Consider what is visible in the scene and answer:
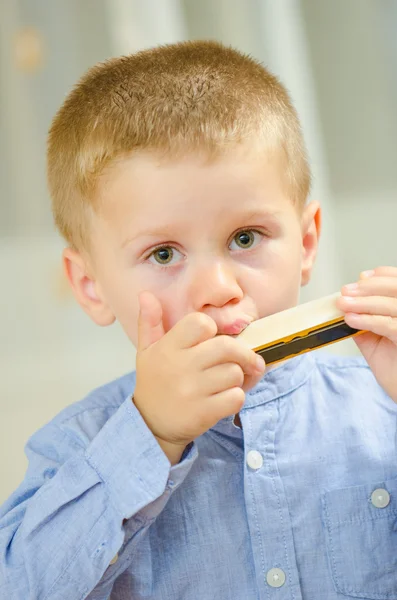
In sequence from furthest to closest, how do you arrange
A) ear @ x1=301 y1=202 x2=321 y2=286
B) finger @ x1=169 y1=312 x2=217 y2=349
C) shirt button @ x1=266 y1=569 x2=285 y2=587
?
ear @ x1=301 y1=202 x2=321 y2=286 → shirt button @ x1=266 y1=569 x2=285 y2=587 → finger @ x1=169 y1=312 x2=217 y2=349

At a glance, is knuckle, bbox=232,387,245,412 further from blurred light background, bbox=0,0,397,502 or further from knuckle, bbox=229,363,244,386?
blurred light background, bbox=0,0,397,502

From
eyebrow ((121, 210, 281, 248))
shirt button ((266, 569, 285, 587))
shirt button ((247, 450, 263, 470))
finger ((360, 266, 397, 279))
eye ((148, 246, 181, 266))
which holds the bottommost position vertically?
shirt button ((266, 569, 285, 587))

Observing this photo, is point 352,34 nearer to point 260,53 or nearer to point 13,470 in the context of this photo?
point 260,53

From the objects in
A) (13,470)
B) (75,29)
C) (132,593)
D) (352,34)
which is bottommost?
(13,470)

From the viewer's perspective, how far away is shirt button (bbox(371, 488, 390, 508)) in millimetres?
948

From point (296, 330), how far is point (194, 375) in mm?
109

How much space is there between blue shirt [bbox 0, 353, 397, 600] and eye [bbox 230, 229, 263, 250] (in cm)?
19

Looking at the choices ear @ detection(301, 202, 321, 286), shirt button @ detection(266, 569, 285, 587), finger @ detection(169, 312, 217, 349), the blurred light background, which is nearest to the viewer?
finger @ detection(169, 312, 217, 349)

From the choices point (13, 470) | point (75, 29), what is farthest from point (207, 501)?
point (75, 29)

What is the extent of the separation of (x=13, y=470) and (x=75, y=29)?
94 centimetres

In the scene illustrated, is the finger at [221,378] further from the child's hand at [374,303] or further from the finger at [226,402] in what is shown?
the child's hand at [374,303]

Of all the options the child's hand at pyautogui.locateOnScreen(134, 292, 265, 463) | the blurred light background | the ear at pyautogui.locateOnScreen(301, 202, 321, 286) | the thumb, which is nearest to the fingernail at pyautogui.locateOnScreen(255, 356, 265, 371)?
the child's hand at pyautogui.locateOnScreen(134, 292, 265, 463)

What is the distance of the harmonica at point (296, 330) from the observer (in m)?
0.82

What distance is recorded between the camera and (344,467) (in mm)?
970
